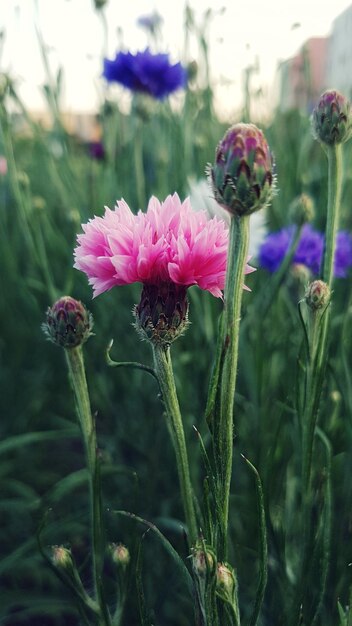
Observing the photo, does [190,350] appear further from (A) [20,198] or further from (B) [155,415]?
(A) [20,198]

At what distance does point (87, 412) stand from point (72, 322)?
0.25ft

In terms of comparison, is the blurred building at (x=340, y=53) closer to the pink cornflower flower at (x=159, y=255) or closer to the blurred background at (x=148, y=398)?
the blurred background at (x=148, y=398)

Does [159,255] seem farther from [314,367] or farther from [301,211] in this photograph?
[301,211]

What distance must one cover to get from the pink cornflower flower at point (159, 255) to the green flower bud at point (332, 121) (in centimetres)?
15

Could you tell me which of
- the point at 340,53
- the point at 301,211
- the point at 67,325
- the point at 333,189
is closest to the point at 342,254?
the point at 301,211

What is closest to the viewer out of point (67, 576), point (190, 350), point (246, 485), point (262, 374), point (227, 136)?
point (227, 136)

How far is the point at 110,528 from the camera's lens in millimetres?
959

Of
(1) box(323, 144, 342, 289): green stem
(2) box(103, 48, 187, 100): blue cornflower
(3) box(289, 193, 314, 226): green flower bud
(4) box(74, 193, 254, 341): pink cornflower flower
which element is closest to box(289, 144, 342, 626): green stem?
(1) box(323, 144, 342, 289): green stem

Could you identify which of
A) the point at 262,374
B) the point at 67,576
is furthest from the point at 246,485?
the point at 67,576

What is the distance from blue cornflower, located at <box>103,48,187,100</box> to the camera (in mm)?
1301

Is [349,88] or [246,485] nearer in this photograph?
[246,485]

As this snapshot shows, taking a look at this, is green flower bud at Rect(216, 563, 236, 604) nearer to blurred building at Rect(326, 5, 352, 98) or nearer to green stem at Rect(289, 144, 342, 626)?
green stem at Rect(289, 144, 342, 626)

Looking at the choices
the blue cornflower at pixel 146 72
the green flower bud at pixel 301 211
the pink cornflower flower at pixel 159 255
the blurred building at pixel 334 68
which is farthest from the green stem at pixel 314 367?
the blurred building at pixel 334 68

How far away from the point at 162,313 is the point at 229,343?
74 mm
